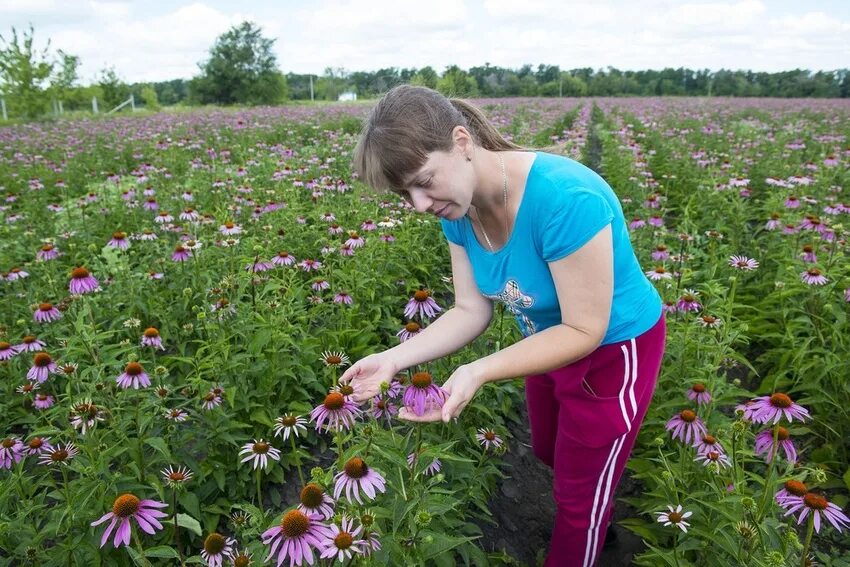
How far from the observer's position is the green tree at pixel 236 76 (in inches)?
1468

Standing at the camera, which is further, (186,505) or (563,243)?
(186,505)

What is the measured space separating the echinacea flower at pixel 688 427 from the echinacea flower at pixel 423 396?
986 millimetres

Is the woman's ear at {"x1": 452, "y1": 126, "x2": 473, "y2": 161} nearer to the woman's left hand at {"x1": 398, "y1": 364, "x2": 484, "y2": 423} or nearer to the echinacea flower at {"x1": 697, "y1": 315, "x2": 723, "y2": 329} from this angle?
the woman's left hand at {"x1": 398, "y1": 364, "x2": 484, "y2": 423}

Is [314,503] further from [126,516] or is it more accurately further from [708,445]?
[708,445]

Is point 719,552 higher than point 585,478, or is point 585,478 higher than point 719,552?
point 585,478

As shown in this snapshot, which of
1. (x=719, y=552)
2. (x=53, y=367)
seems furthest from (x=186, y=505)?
(x=719, y=552)

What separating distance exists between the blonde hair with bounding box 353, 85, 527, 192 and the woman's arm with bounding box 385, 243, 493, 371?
17.0 inches

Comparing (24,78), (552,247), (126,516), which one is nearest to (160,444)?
(126,516)

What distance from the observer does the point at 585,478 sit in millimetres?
1753

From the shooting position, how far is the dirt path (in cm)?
227

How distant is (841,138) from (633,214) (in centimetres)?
606

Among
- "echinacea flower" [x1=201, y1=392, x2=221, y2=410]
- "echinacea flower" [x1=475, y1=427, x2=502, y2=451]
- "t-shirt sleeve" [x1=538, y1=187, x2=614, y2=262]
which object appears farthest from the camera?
"echinacea flower" [x1=201, y1=392, x2=221, y2=410]

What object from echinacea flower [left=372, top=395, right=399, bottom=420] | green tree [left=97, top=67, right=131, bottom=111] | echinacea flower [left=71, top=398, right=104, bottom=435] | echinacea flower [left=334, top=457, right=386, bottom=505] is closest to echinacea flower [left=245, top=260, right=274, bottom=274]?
echinacea flower [left=71, top=398, right=104, bottom=435]

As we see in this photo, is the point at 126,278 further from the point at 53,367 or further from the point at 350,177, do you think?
the point at 350,177
